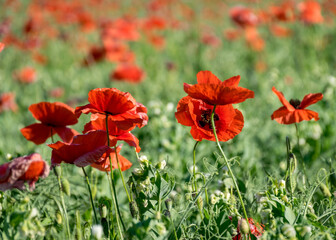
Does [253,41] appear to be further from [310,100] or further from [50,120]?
[50,120]

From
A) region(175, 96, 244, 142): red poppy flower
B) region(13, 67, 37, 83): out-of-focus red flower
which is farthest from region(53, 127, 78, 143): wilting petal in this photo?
region(13, 67, 37, 83): out-of-focus red flower

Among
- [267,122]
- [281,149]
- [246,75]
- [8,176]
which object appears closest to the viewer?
[8,176]

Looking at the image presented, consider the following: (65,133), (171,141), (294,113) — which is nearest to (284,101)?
(294,113)

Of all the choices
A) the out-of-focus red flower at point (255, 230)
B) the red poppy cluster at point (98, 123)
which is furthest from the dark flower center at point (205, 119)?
the out-of-focus red flower at point (255, 230)

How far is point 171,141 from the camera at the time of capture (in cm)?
173

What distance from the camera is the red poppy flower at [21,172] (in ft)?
2.56

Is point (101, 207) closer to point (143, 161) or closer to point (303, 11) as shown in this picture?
point (143, 161)

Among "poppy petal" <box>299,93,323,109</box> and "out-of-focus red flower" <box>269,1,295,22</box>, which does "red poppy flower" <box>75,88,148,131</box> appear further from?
"out-of-focus red flower" <box>269,1,295,22</box>

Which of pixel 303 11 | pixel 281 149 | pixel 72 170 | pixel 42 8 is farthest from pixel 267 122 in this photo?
pixel 42 8

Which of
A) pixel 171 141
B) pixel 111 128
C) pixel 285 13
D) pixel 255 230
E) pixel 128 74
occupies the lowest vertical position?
pixel 255 230

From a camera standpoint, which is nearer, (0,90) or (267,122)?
(267,122)

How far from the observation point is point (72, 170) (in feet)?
4.96

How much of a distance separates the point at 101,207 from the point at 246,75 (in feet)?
9.37

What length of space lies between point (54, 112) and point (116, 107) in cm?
21
